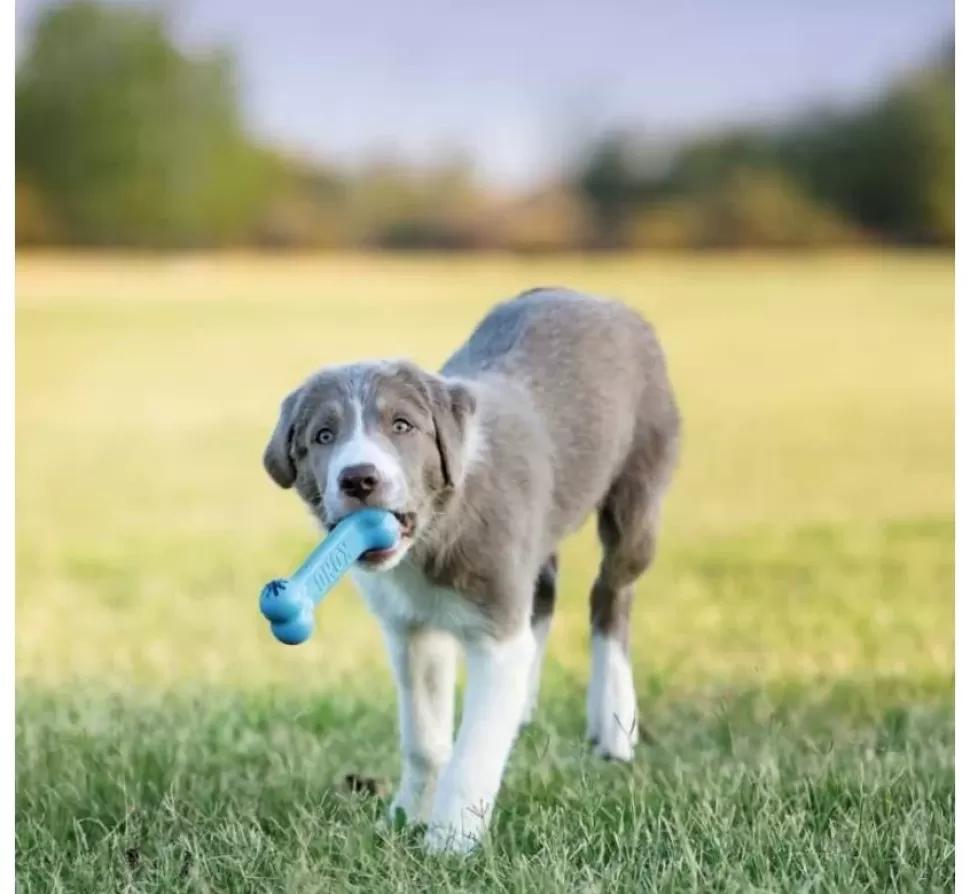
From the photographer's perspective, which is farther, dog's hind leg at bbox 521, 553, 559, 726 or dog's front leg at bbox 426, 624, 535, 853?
dog's hind leg at bbox 521, 553, 559, 726

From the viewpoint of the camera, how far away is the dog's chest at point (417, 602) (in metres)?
3.14

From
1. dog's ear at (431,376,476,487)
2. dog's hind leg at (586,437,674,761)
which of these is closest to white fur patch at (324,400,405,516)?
dog's ear at (431,376,476,487)

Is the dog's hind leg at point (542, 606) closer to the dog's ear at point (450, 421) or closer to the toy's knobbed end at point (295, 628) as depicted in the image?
the dog's ear at point (450, 421)

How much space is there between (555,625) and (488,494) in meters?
2.39

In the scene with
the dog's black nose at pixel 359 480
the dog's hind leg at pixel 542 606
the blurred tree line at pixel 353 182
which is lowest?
the dog's hind leg at pixel 542 606

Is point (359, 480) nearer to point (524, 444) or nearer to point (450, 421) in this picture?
point (450, 421)

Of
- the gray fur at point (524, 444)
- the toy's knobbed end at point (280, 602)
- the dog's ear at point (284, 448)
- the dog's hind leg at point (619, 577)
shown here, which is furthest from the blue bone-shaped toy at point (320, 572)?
the dog's hind leg at point (619, 577)

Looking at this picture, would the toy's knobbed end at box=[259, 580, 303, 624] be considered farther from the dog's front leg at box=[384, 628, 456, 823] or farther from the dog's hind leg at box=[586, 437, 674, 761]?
the dog's hind leg at box=[586, 437, 674, 761]

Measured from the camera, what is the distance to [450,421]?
9.92 ft

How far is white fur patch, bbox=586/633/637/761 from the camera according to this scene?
3.73m

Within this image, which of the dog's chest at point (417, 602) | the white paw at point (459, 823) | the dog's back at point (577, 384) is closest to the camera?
the white paw at point (459, 823)

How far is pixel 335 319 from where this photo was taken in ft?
34.4

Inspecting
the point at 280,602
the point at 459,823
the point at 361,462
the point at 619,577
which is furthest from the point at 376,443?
the point at 619,577

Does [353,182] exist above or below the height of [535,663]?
above
